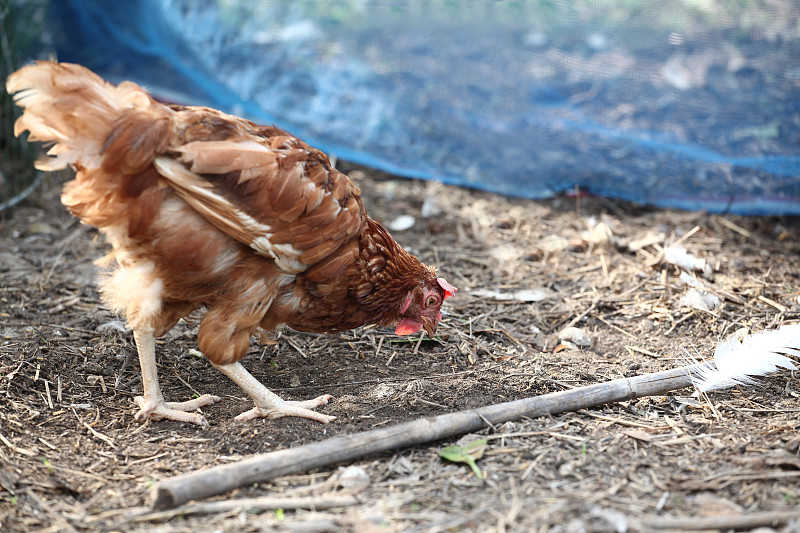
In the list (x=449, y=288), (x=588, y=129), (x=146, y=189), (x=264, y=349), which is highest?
(x=146, y=189)

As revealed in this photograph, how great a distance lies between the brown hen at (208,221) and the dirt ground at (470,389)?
1.22 feet

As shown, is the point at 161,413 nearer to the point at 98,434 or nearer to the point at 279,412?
the point at 98,434

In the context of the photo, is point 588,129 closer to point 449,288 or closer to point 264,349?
point 449,288

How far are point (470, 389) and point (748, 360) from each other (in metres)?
1.35

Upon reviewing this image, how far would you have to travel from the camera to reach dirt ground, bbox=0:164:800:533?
2.27m

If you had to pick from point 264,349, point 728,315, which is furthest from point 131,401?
point 728,315

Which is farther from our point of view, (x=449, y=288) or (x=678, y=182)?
(x=678, y=182)

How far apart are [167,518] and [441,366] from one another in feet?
5.68

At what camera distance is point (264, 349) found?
3.85 meters

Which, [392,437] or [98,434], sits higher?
[392,437]

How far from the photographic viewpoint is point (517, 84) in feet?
18.0

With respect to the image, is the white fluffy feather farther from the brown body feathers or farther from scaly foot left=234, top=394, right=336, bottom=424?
scaly foot left=234, top=394, right=336, bottom=424

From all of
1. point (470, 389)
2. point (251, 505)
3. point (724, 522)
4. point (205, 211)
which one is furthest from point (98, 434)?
point (724, 522)

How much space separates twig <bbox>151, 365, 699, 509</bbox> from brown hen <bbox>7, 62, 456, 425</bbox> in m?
0.52
